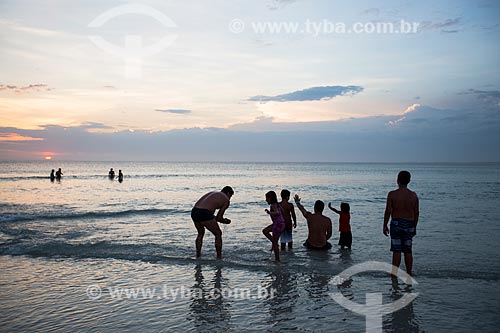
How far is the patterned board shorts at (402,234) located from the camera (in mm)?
7391

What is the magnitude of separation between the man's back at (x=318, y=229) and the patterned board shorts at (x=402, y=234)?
2.63 meters

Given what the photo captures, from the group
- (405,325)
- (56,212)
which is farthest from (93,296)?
(56,212)

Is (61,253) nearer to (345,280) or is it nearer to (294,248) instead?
(294,248)

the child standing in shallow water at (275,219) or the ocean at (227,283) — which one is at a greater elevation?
the child standing in shallow water at (275,219)

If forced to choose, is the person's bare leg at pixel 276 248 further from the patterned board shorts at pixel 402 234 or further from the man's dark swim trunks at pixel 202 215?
the patterned board shorts at pixel 402 234

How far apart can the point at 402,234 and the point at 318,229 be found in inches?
116

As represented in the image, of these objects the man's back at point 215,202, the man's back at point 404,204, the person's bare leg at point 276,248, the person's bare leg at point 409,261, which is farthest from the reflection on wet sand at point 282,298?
the man's back at point 404,204

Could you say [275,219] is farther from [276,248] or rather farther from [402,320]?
[402,320]

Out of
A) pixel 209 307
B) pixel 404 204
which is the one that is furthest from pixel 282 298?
pixel 404 204

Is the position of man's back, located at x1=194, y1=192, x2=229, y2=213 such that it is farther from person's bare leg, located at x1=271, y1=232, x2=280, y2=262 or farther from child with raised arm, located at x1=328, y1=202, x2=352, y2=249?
child with raised arm, located at x1=328, y1=202, x2=352, y2=249

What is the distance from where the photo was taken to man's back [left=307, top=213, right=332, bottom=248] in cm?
999

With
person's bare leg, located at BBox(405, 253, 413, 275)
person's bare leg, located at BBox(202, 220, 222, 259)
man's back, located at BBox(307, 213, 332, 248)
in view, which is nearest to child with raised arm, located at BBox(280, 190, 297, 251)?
man's back, located at BBox(307, 213, 332, 248)

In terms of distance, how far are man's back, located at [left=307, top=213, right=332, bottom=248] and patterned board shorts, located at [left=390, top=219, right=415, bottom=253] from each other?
263cm

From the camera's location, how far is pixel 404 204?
736 cm
